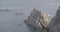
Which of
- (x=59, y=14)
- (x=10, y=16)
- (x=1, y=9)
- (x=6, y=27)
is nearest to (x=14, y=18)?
(x=10, y=16)

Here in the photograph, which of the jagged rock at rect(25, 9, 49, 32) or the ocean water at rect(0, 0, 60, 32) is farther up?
the jagged rock at rect(25, 9, 49, 32)

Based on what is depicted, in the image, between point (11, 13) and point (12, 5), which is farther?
point (12, 5)

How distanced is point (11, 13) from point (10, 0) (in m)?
1.08

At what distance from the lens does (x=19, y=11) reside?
4930mm

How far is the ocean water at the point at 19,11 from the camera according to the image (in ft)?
13.2

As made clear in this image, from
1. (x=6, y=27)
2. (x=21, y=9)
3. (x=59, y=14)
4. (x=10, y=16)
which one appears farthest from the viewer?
(x=21, y=9)

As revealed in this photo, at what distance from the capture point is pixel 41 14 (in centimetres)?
363

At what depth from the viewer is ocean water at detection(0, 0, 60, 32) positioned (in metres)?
4.03

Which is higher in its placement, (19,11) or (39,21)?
(39,21)

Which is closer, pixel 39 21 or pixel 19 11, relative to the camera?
pixel 39 21

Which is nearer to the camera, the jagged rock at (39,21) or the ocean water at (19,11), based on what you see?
the jagged rock at (39,21)

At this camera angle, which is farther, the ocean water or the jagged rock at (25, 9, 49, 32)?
the ocean water

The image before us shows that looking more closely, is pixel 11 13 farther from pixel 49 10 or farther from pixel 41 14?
pixel 41 14

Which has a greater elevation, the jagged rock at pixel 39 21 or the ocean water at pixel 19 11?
the jagged rock at pixel 39 21
